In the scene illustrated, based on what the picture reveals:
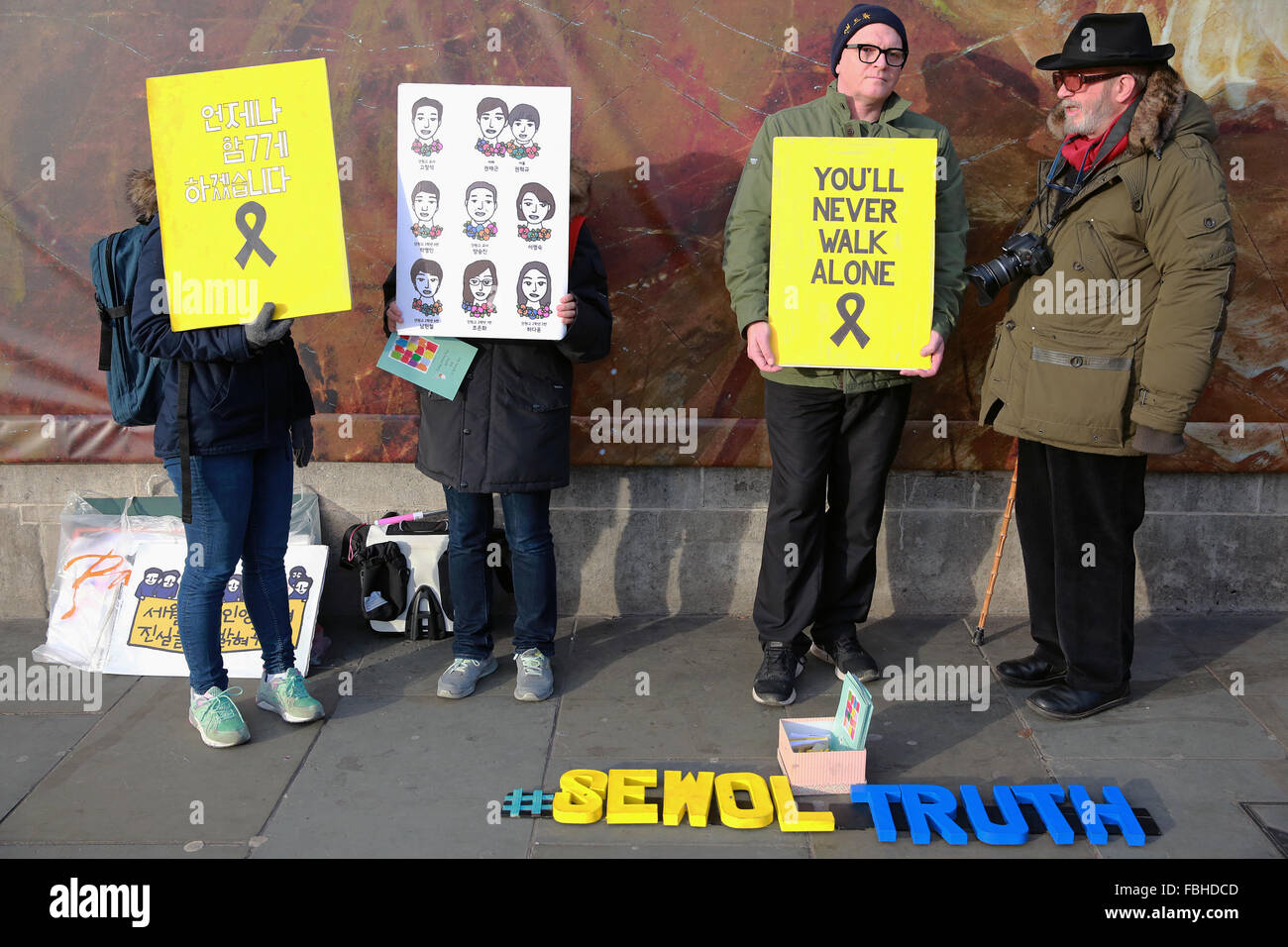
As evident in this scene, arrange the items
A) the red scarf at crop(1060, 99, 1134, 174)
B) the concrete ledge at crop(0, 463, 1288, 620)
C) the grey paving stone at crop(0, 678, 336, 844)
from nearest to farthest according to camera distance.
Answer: the grey paving stone at crop(0, 678, 336, 844), the red scarf at crop(1060, 99, 1134, 174), the concrete ledge at crop(0, 463, 1288, 620)

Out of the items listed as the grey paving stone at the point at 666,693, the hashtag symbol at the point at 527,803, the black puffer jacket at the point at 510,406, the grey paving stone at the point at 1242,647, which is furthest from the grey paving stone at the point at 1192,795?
the black puffer jacket at the point at 510,406

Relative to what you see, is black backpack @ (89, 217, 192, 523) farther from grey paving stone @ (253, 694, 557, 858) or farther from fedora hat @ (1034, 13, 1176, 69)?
fedora hat @ (1034, 13, 1176, 69)

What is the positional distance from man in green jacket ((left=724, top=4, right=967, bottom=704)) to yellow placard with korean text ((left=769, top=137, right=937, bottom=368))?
3.0 inches

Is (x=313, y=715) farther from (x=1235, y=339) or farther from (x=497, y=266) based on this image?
→ (x=1235, y=339)

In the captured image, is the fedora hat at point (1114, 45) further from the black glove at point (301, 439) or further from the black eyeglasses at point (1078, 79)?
the black glove at point (301, 439)

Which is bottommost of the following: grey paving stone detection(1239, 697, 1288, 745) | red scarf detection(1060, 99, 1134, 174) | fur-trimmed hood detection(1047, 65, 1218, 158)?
grey paving stone detection(1239, 697, 1288, 745)

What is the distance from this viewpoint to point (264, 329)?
12.6 feet

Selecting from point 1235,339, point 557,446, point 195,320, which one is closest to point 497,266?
point 557,446

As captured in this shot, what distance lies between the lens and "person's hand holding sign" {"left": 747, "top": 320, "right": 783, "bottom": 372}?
424cm

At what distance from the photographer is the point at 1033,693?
176 inches

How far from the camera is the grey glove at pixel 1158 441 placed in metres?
3.90

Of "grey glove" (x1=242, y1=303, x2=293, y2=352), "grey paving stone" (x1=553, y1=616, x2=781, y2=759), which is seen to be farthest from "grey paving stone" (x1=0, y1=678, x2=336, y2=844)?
"grey glove" (x1=242, y1=303, x2=293, y2=352)

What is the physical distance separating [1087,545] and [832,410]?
41.2 inches

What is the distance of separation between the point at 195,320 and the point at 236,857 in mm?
1685
